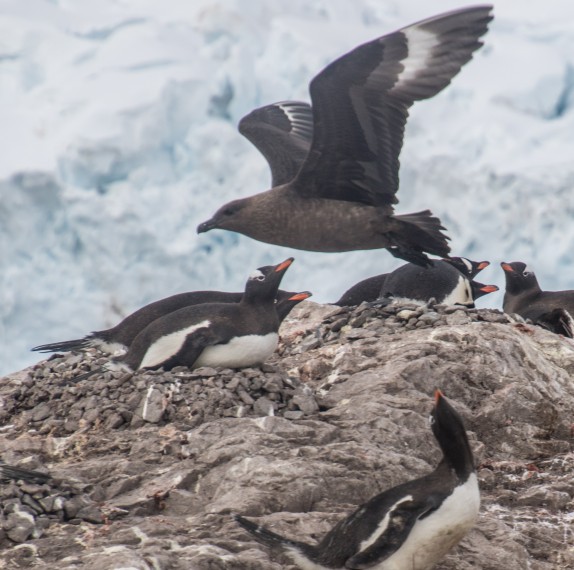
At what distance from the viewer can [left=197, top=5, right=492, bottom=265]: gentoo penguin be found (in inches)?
274

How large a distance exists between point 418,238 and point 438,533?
3844 millimetres

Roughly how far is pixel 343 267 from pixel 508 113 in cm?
457

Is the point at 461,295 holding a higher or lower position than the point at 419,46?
lower

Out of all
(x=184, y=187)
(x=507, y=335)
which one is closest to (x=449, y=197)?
(x=184, y=187)

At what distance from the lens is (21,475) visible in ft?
13.7

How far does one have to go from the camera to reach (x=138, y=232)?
59.0ft

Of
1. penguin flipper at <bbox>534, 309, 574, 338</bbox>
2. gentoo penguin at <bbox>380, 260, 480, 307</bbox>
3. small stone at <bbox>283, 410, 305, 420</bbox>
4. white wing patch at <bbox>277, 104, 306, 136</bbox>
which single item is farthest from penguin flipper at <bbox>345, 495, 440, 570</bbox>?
white wing patch at <bbox>277, 104, 306, 136</bbox>

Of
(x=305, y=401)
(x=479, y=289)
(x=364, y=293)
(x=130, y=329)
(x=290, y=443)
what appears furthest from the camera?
(x=364, y=293)

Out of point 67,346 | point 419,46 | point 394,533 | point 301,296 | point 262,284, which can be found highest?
point 419,46

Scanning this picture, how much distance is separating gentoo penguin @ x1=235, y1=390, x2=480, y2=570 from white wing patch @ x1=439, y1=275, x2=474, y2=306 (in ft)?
11.1

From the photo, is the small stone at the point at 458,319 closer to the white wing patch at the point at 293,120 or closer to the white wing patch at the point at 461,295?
the white wing patch at the point at 461,295

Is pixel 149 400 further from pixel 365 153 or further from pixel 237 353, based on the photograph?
pixel 365 153

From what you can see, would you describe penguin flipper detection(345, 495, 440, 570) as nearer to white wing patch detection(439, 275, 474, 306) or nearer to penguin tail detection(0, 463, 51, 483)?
penguin tail detection(0, 463, 51, 483)

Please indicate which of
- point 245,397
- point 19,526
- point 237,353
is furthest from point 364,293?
point 19,526
